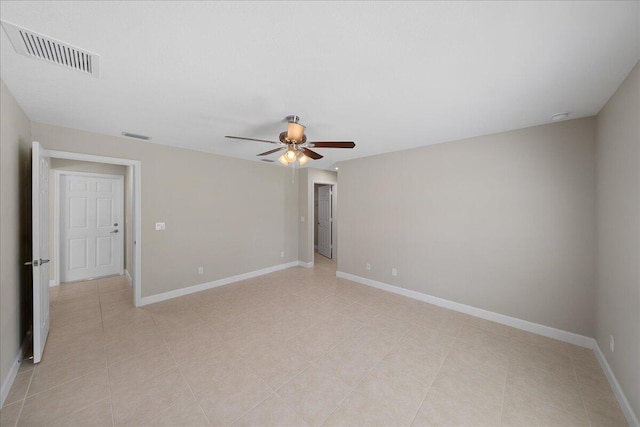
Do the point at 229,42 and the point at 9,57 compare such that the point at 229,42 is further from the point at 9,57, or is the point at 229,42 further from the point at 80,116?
the point at 80,116

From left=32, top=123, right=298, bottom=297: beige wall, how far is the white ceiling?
665 mm

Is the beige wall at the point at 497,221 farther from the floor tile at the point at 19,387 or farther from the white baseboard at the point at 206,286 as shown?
the floor tile at the point at 19,387

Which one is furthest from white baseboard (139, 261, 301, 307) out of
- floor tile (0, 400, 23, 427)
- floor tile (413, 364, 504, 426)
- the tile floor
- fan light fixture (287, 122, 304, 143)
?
floor tile (413, 364, 504, 426)

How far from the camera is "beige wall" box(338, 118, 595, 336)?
2.50 meters

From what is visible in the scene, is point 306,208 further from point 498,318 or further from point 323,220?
point 498,318

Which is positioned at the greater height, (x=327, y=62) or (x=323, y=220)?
(x=327, y=62)

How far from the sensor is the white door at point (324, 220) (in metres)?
6.48

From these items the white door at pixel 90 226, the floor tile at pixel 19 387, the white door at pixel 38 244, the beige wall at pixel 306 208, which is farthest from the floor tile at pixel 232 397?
the white door at pixel 90 226

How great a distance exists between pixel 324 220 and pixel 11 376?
Answer: 563 cm

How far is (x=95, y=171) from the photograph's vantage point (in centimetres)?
443

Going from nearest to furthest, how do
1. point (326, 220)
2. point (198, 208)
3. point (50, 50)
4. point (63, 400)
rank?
point (50, 50)
point (63, 400)
point (198, 208)
point (326, 220)

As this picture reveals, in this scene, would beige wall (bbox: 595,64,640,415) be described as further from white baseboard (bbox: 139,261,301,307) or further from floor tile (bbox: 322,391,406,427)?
white baseboard (bbox: 139,261,301,307)

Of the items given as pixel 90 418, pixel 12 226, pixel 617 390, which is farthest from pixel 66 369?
pixel 617 390

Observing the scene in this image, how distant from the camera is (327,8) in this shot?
1.12 m
